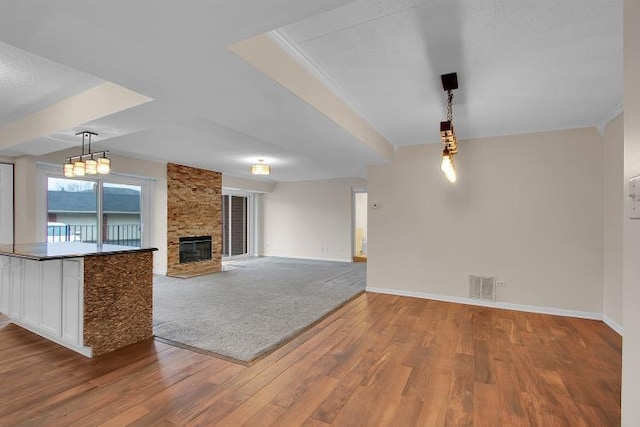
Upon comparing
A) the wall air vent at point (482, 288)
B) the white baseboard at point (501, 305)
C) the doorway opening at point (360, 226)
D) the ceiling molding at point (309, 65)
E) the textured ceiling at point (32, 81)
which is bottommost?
the white baseboard at point (501, 305)

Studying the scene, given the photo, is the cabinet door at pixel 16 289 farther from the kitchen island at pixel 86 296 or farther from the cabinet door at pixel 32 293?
the cabinet door at pixel 32 293

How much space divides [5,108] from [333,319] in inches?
182

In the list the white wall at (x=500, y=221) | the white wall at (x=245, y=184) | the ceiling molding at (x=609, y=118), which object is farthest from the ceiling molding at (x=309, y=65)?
the white wall at (x=245, y=184)

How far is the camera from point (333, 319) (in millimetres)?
3934

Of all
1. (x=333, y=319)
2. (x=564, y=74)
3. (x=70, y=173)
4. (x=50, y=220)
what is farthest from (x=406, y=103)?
(x=50, y=220)

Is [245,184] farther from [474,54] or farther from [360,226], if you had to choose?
[474,54]

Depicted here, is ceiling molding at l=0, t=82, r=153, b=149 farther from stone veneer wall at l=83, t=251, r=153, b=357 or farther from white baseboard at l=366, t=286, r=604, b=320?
white baseboard at l=366, t=286, r=604, b=320

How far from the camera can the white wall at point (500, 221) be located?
3994 mm

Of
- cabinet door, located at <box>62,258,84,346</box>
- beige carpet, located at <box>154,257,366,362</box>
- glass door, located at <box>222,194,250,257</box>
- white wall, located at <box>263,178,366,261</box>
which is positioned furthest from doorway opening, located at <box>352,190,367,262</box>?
cabinet door, located at <box>62,258,84,346</box>

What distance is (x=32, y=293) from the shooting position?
3293mm

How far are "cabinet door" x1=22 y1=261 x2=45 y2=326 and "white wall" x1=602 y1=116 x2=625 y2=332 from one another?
6.47 metres

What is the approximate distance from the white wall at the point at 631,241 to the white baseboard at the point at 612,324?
10.8 feet

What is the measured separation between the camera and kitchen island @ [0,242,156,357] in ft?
9.23

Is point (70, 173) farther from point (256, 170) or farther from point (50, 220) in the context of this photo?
point (256, 170)
